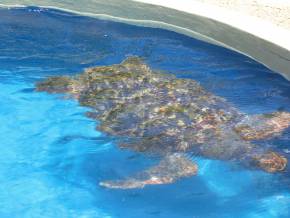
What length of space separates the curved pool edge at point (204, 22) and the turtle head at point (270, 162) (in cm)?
144

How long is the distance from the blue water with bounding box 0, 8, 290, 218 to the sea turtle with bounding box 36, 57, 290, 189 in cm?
11

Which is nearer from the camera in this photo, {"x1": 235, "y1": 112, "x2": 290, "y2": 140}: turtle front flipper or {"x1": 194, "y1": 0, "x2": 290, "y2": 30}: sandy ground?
{"x1": 235, "y1": 112, "x2": 290, "y2": 140}: turtle front flipper

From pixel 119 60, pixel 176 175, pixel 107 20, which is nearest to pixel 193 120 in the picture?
pixel 176 175

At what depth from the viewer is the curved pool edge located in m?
6.24

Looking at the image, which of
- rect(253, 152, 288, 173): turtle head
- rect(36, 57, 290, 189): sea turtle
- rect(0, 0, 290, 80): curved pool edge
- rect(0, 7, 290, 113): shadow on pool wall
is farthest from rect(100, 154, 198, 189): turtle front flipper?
rect(0, 0, 290, 80): curved pool edge

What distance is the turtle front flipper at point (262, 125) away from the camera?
5.30 m

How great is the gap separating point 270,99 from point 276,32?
2.48 feet

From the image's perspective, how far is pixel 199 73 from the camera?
22.2ft

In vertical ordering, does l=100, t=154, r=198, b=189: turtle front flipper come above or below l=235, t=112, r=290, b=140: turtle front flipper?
below

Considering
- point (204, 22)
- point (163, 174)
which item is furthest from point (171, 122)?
point (204, 22)

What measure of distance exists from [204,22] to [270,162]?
8.60ft

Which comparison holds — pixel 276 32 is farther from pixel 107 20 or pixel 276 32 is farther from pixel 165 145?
pixel 107 20

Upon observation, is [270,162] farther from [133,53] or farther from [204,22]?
[133,53]

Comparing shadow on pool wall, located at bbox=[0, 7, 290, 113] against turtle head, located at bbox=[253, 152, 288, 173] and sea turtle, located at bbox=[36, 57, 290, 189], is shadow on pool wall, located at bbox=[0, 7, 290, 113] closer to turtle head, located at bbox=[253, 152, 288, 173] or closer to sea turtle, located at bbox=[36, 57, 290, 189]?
sea turtle, located at bbox=[36, 57, 290, 189]
